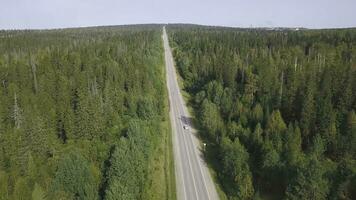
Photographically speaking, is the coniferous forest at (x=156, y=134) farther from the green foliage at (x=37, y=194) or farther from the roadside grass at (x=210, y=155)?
the roadside grass at (x=210, y=155)

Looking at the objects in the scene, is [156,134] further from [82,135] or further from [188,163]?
[82,135]

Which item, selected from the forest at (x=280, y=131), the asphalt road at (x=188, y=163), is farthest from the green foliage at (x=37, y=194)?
the forest at (x=280, y=131)

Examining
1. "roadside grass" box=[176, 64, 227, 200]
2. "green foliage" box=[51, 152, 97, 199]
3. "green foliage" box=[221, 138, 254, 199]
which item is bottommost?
"roadside grass" box=[176, 64, 227, 200]

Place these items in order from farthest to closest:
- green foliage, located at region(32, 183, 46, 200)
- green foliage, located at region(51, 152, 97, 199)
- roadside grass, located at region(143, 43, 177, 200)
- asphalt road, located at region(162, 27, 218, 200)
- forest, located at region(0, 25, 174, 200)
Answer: asphalt road, located at region(162, 27, 218, 200)
roadside grass, located at region(143, 43, 177, 200)
forest, located at region(0, 25, 174, 200)
green foliage, located at region(51, 152, 97, 199)
green foliage, located at region(32, 183, 46, 200)

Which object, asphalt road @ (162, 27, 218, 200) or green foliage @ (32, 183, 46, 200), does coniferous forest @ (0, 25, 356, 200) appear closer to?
green foliage @ (32, 183, 46, 200)

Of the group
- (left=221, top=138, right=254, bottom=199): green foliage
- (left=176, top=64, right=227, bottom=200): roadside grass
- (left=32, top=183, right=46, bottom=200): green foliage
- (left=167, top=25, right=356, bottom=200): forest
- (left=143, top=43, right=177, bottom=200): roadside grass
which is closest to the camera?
(left=32, top=183, right=46, bottom=200): green foliage

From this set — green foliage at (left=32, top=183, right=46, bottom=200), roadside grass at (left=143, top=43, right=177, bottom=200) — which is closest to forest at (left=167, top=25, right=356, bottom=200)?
roadside grass at (left=143, top=43, right=177, bottom=200)

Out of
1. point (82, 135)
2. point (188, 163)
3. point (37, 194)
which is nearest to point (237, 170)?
point (188, 163)
